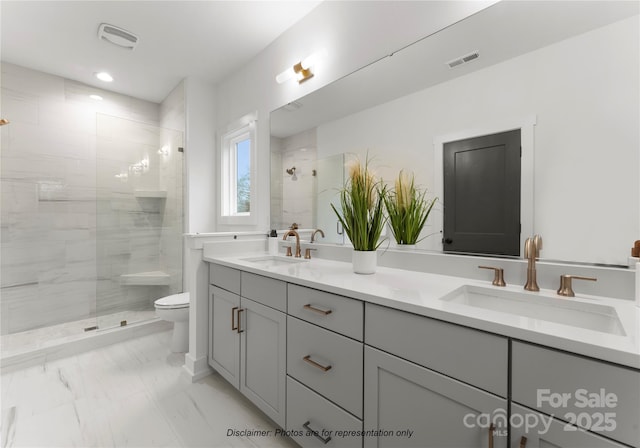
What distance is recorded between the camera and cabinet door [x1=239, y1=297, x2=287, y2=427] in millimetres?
1345

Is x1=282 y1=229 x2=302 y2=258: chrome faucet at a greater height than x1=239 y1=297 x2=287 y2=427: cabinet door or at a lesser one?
greater

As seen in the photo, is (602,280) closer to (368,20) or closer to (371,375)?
(371,375)

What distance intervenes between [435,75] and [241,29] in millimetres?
1611

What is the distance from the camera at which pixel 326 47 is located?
6.21ft

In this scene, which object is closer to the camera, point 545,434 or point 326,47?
point 545,434

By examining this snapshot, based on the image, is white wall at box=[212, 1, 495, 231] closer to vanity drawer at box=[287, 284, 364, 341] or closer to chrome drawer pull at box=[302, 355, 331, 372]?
vanity drawer at box=[287, 284, 364, 341]

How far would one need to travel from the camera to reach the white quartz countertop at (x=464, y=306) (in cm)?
60

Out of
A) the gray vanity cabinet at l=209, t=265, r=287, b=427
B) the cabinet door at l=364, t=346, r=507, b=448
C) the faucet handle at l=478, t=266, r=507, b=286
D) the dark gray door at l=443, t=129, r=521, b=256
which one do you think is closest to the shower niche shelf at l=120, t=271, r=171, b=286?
the gray vanity cabinet at l=209, t=265, r=287, b=427

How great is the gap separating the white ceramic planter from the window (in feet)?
4.45

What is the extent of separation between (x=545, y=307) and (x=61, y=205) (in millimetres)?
3890

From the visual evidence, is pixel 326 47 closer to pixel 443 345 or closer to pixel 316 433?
pixel 443 345

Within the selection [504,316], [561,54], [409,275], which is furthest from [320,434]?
[561,54]

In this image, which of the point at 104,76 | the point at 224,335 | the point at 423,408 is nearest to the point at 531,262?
the point at 423,408

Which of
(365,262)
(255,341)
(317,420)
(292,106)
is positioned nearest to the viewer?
(317,420)
